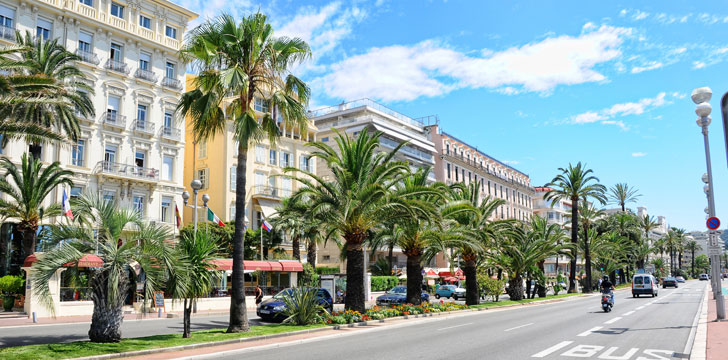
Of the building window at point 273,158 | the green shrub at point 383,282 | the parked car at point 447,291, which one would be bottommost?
the parked car at point 447,291

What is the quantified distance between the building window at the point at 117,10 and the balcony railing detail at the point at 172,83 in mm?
5772

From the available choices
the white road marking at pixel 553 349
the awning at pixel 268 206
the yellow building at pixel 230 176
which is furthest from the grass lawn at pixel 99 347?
the awning at pixel 268 206

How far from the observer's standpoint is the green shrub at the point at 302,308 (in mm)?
20656

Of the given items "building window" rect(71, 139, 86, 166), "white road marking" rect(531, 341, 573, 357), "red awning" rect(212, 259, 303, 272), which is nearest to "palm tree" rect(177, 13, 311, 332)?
"white road marking" rect(531, 341, 573, 357)

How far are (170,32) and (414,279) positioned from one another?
102 ft

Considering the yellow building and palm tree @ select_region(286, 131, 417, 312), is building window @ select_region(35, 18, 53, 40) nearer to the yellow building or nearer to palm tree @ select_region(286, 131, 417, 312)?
the yellow building

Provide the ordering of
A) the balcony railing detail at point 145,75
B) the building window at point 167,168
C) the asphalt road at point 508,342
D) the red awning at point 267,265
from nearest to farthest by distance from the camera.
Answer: the asphalt road at point 508,342 → the red awning at point 267,265 → the balcony railing detail at point 145,75 → the building window at point 167,168

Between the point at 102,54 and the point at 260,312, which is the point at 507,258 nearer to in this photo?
the point at 260,312

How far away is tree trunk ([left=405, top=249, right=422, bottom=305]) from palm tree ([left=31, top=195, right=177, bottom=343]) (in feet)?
53.7

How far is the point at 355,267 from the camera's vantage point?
23.9 meters

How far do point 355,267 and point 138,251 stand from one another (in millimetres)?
10909

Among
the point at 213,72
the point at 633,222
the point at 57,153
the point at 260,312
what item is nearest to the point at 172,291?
the point at 213,72

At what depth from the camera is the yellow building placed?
51.6 m

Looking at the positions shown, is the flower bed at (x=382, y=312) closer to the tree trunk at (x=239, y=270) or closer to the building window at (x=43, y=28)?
the tree trunk at (x=239, y=270)
